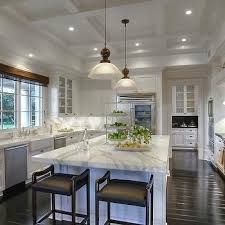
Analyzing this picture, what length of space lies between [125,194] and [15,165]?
8.29 feet

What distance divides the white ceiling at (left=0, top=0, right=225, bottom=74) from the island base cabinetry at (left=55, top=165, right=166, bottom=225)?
239 centimetres

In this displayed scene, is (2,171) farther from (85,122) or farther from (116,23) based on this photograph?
(85,122)

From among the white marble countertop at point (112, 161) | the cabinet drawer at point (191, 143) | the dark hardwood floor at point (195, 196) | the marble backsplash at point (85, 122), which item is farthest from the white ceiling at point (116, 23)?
the cabinet drawer at point (191, 143)

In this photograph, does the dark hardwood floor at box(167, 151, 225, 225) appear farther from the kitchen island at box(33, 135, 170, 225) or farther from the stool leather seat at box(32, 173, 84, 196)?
the stool leather seat at box(32, 173, 84, 196)

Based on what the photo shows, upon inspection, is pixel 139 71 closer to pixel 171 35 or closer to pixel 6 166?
pixel 171 35

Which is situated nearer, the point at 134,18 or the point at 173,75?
the point at 134,18

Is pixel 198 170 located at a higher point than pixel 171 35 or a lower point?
lower

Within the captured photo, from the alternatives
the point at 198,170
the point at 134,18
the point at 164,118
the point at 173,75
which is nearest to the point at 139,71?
the point at 173,75

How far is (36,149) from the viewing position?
13.8ft

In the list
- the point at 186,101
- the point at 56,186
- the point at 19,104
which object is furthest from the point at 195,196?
the point at 186,101

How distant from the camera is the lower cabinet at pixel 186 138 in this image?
805cm

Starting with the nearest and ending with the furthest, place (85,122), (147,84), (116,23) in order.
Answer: (116,23)
(147,84)
(85,122)

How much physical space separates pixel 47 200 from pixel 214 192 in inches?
110

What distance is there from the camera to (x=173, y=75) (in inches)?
262
